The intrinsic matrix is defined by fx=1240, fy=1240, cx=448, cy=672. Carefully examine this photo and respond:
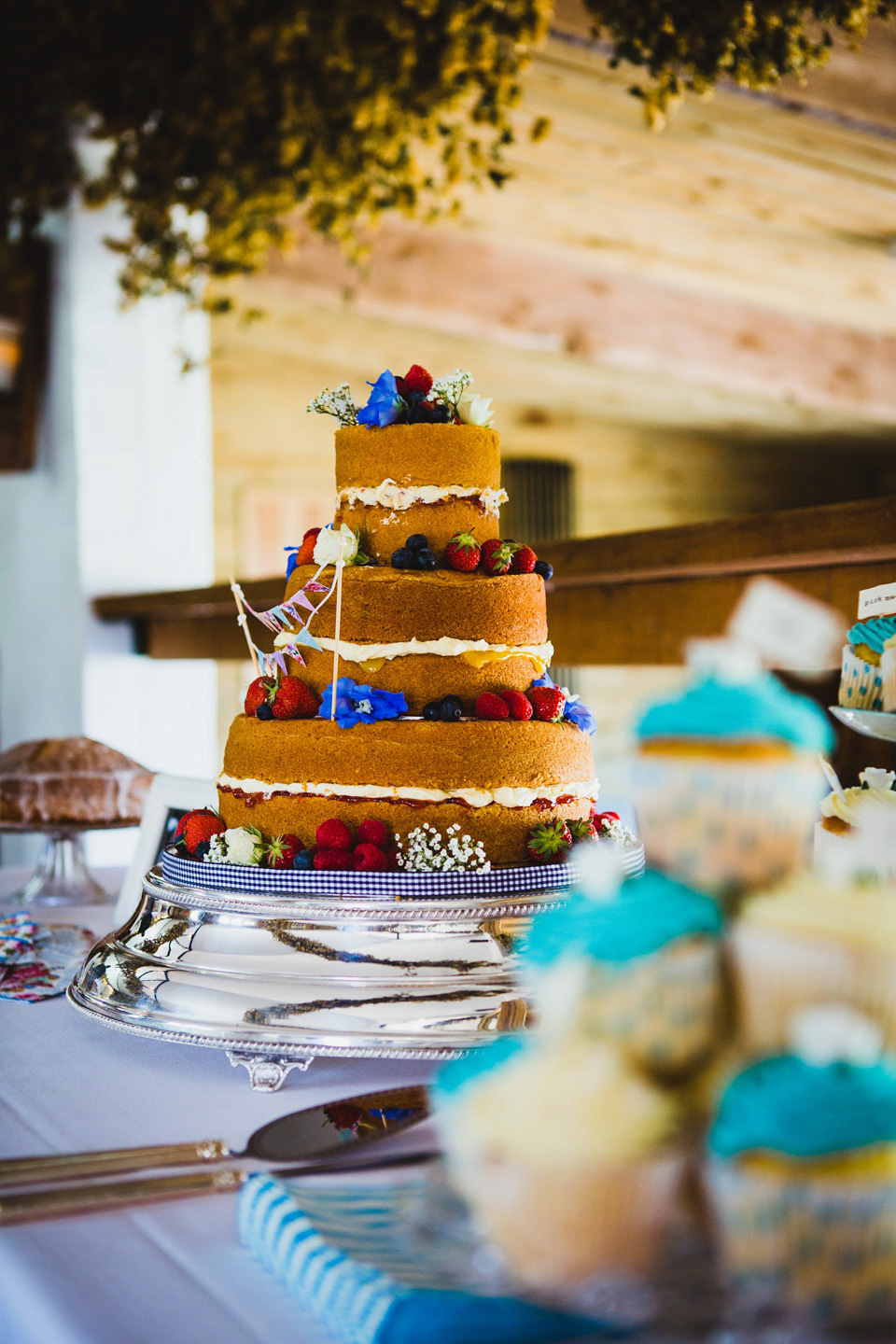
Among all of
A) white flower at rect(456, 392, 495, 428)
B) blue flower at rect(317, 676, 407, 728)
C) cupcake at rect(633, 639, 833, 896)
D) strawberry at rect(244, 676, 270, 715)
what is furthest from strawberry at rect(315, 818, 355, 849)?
cupcake at rect(633, 639, 833, 896)

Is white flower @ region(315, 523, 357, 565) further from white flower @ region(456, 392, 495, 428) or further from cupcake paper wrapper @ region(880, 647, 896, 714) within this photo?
cupcake paper wrapper @ region(880, 647, 896, 714)

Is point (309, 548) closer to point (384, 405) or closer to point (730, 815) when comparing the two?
point (384, 405)

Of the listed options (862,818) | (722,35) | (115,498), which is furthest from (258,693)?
(115,498)

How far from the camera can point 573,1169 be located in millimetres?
372

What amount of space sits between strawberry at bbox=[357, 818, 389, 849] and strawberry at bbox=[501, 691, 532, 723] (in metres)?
0.17

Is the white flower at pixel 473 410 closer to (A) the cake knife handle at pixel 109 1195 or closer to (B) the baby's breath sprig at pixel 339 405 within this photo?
(B) the baby's breath sprig at pixel 339 405

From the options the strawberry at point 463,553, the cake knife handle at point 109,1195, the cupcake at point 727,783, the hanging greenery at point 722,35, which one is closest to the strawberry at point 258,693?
the strawberry at point 463,553

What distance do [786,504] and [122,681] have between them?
5.79 m

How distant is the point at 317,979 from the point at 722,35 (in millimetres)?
2384

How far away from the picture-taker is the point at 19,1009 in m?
1.05

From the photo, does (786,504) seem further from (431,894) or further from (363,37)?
(431,894)

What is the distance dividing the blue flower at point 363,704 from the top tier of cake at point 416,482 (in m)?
0.16

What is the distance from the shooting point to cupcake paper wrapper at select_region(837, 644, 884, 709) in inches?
33.1

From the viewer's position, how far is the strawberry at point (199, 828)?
1.14 metres
